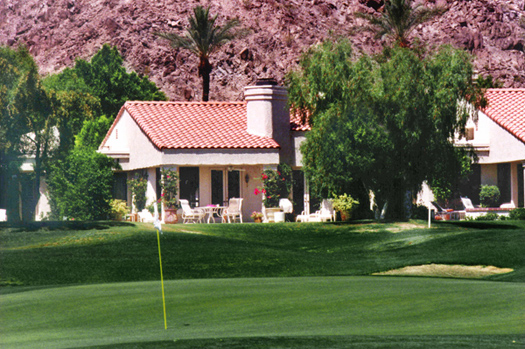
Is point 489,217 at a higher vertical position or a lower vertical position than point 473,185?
lower

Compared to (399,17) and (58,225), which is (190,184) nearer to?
(58,225)

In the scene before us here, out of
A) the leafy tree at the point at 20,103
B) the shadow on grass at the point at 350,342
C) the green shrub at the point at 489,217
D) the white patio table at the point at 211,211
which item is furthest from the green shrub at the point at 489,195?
the shadow on grass at the point at 350,342

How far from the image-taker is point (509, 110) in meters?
40.6

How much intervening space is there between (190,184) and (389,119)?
10235 millimetres

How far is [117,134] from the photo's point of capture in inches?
1677

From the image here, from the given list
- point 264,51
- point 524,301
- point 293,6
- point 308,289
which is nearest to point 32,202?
point 308,289

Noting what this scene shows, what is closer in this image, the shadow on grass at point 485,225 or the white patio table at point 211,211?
the shadow on grass at point 485,225

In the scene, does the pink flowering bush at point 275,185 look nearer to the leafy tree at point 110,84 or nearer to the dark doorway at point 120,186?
the dark doorway at point 120,186

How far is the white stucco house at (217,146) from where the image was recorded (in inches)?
1436

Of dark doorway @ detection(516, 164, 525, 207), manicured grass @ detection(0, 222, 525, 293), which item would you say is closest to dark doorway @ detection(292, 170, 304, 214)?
manicured grass @ detection(0, 222, 525, 293)

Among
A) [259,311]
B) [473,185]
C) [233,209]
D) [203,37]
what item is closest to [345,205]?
[233,209]

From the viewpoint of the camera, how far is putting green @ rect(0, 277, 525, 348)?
368 inches

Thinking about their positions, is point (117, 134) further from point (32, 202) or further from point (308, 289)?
point (308, 289)

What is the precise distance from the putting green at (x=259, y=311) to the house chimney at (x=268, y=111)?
76.5ft
